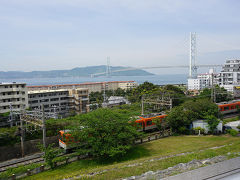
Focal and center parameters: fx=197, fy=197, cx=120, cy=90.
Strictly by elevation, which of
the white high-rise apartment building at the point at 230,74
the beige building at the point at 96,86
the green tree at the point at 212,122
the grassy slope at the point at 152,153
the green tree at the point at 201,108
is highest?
the white high-rise apartment building at the point at 230,74

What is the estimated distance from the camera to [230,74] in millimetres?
37125

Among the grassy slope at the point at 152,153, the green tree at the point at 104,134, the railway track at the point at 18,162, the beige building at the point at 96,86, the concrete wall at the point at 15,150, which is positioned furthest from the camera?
the beige building at the point at 96,86

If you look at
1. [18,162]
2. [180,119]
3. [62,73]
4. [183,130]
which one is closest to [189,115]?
[180,119]

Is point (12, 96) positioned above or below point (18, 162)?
above

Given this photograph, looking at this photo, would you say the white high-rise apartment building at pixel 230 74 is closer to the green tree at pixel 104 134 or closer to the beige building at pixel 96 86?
the beige building at pixel 96 86

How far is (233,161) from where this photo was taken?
2.83 meters

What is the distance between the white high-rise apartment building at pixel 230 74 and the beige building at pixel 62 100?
1018 inches

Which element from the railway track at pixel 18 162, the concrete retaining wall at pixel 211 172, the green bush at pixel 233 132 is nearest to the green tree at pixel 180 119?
the green bush at pixel 233 132

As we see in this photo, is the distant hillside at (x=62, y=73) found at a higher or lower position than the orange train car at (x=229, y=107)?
higher

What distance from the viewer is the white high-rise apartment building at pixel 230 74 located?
119 feet

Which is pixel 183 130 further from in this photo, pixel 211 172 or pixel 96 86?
pixel 96 86

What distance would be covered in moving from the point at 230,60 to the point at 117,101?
953 inches

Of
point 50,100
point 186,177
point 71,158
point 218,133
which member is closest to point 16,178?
point 71,158

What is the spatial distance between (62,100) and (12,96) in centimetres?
729
